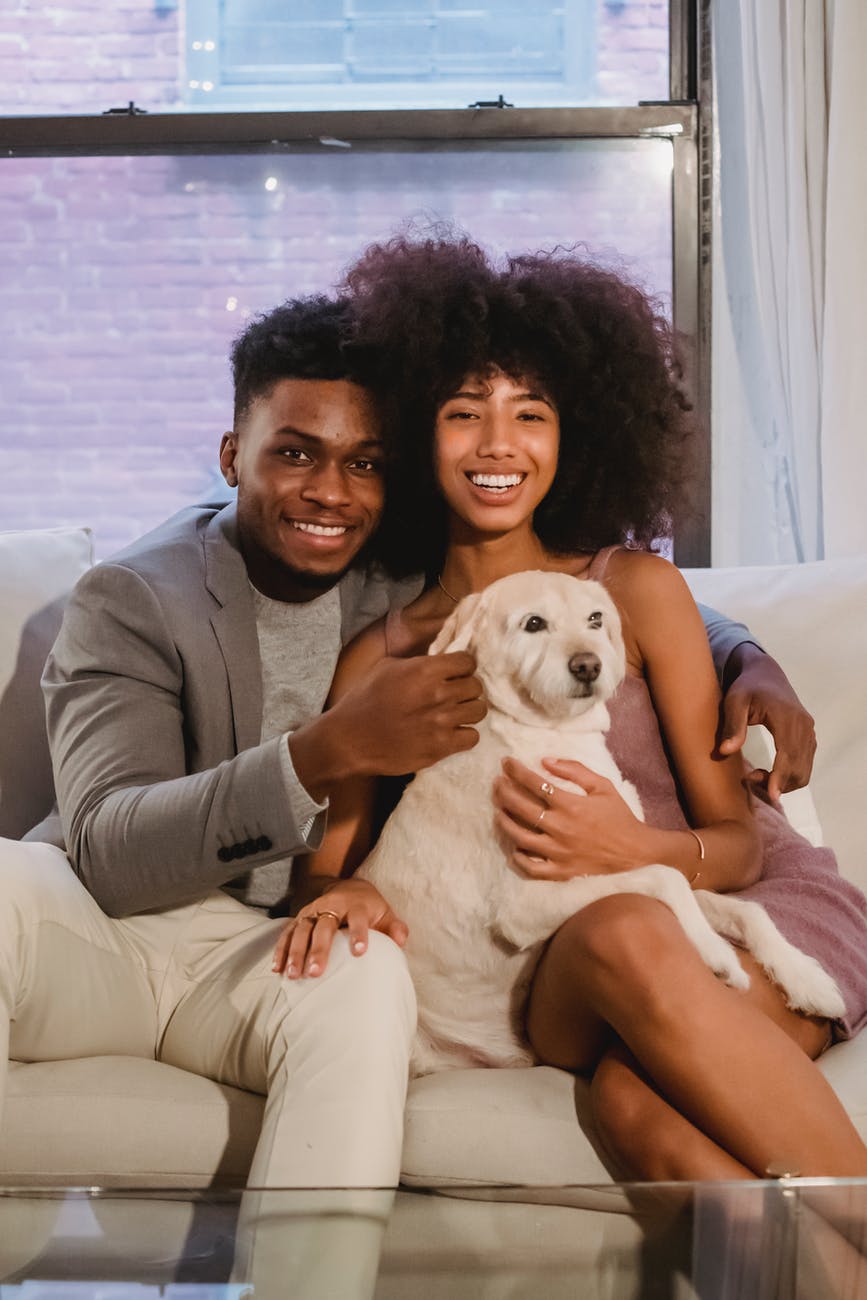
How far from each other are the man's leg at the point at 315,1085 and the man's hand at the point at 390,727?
8.6 inches

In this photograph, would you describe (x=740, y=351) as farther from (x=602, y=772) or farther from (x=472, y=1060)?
(x=472, y=1060)

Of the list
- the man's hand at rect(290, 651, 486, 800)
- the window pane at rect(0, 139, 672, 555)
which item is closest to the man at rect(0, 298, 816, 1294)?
the man's hand at rect(290, 651, 486, 800)

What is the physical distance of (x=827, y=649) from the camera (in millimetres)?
2434

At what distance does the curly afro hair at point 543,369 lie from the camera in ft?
6.60

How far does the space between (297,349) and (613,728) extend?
0.78 m

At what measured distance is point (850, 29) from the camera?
3195mm

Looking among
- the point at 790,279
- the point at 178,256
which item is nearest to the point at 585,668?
the point at 790,279

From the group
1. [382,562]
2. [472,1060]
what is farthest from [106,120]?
[472,1060]

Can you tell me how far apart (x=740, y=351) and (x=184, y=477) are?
1642mm

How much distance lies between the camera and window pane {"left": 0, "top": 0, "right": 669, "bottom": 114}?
12.1ft

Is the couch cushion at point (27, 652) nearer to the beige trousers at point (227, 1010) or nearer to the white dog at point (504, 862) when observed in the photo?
the beige trousers at point (227, 1010)

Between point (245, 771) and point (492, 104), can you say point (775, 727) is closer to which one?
point (245, 771)

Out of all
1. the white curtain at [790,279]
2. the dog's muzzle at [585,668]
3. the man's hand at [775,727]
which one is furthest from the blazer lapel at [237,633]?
the white curtain at [790,279]

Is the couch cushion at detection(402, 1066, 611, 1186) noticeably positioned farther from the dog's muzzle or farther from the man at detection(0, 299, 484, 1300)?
the dog's muzzle
